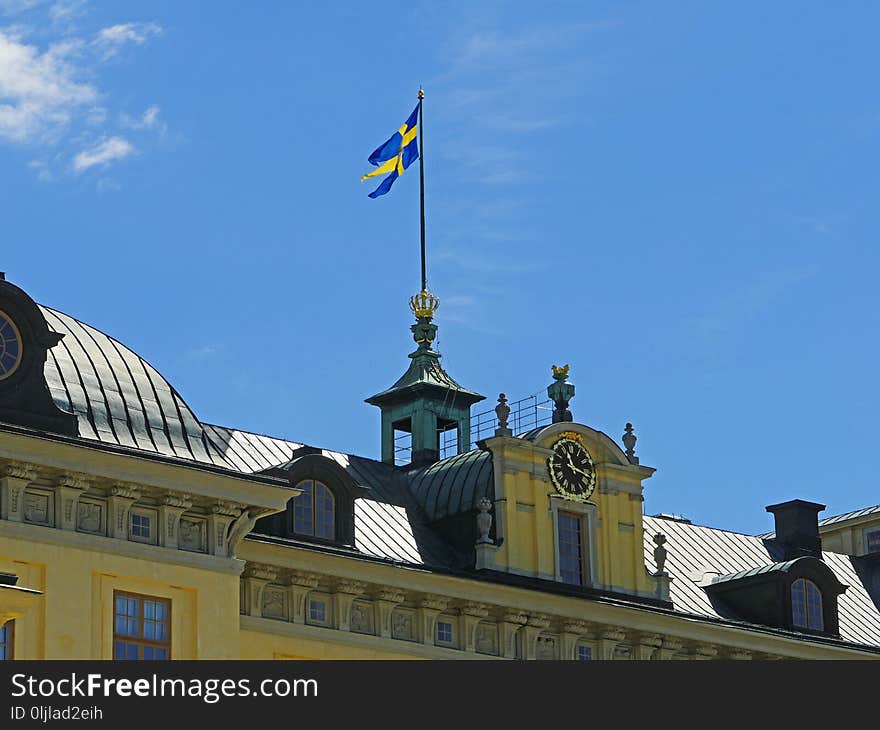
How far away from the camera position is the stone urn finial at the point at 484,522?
63.1m

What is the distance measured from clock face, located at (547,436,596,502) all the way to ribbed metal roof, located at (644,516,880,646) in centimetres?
452

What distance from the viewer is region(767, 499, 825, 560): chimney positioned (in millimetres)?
76812

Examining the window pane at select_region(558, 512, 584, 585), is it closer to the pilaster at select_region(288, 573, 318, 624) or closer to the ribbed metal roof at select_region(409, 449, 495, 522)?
the ribbed metal roof at select_region(409, 449, 495, 522)

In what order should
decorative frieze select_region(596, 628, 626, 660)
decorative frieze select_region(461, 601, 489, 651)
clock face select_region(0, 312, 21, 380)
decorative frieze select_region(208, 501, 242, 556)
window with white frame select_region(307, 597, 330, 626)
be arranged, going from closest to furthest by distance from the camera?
clock face select_region(0, 312, 21, 380)
decorative frieze select_region(208, 501, 242, 556)
window with white frame select_region(307, 597, 330, 626)
decorative frieze select_region(461, 601, 489, 651)
decorative frieze select_region(596, 628, 626, 660)

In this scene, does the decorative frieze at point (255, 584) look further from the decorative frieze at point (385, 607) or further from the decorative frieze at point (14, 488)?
the decorative frieze at point (14, 488)

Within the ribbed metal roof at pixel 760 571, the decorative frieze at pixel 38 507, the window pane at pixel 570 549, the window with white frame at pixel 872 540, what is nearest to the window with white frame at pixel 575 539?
the window pane at pixel 570 549

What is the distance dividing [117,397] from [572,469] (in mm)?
14104

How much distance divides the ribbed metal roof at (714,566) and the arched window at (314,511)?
38.7 ft

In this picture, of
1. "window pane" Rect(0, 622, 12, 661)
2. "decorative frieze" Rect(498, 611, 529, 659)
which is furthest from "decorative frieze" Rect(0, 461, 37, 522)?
"decorative frieze" Rect(498, 611, 529, 659)
